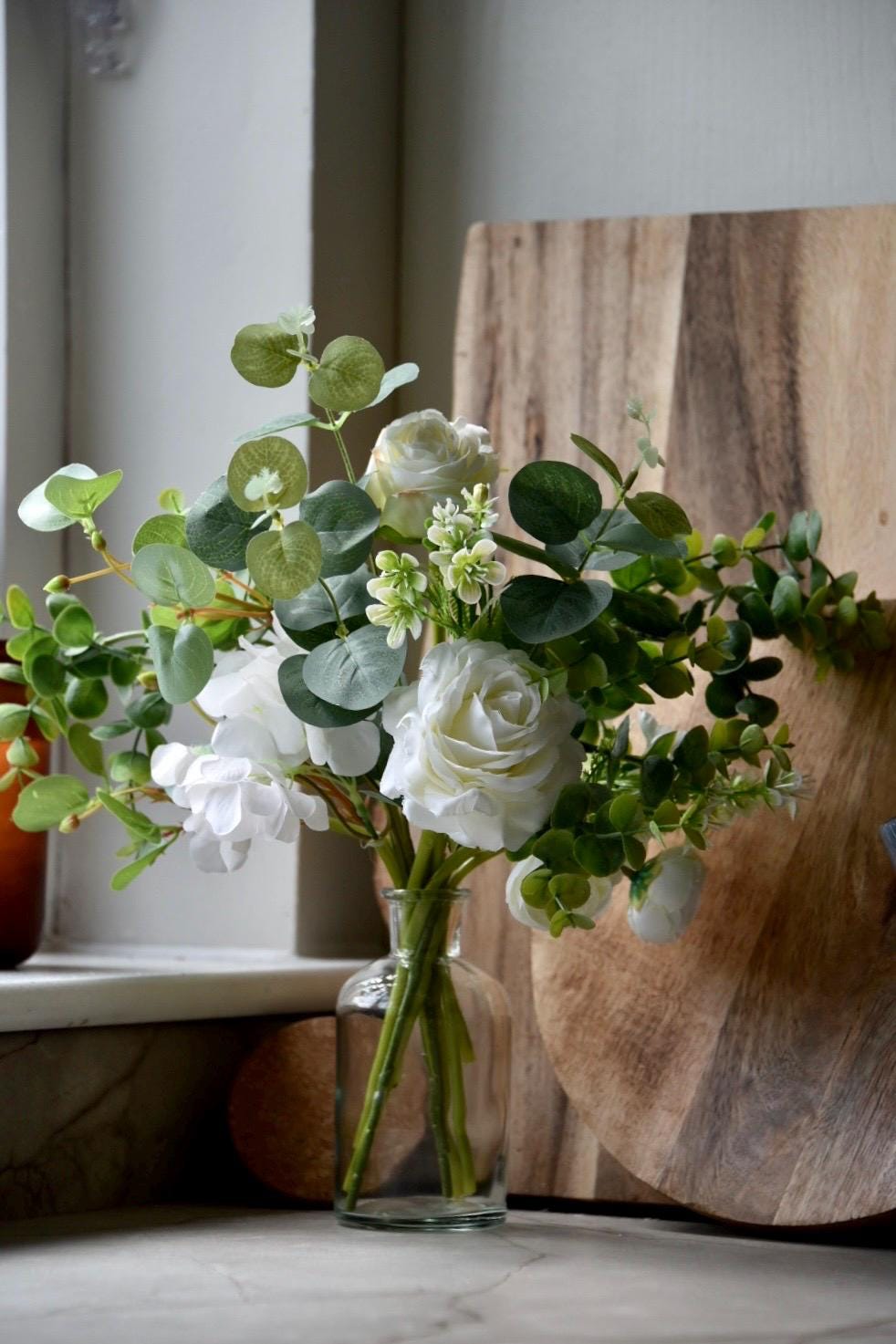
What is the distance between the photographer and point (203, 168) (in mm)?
1143

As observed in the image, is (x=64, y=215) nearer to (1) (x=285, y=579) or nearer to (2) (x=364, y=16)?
(2) (x=364, y=16)

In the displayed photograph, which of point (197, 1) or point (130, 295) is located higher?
point (197, 1)

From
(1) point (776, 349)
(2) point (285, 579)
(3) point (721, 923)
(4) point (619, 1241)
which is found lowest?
(4) point (619, 1241)

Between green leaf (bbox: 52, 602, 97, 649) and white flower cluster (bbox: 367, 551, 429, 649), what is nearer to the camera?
white flower cluster (bbox: 367, 551, 429, 649)

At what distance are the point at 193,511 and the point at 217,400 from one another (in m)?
0.39

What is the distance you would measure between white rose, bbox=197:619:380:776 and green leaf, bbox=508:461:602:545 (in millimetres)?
126

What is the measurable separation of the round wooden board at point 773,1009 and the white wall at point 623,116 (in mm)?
363

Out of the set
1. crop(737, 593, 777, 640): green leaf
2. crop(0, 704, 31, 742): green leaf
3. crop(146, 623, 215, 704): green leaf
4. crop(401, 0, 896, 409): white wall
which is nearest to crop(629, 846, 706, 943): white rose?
crop(737, 593, 777, 640): green leaf

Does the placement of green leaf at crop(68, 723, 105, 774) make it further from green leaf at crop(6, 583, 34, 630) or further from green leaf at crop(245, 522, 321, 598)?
green leaf at crop(245, 522, 321, 598)

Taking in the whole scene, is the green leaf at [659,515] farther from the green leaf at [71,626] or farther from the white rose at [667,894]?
the green leaf at [71,626]

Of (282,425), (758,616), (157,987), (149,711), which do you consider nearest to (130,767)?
(149,711)

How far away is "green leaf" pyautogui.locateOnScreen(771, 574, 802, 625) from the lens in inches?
32.5

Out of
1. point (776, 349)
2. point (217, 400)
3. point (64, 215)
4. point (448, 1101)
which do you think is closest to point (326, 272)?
point (217, 400)

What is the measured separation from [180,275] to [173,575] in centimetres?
48
